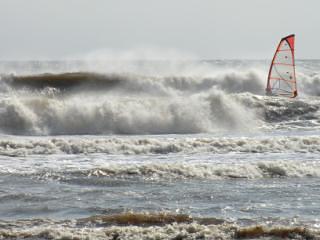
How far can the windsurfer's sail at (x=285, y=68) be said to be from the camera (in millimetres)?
25531

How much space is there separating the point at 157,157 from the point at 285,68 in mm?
11606

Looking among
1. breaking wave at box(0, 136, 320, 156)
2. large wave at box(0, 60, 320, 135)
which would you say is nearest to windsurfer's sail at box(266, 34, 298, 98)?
large wave at box(0, 60, 320, 135)

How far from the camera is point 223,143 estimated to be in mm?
17609

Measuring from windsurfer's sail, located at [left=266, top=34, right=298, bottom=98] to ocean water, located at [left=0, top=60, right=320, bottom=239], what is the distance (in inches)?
31.2

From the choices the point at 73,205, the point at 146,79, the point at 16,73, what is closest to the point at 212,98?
the point at 146,79

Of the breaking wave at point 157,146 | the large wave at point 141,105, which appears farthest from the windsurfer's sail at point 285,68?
the breaking wave at point 157,146

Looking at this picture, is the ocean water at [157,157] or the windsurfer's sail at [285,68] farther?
the windsurfer's sail at [285,68]

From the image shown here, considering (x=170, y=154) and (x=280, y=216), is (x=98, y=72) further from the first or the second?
(x=280, y=216)

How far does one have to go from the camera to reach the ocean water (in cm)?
935

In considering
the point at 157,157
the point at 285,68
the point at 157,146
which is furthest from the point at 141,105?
the point at 157,157

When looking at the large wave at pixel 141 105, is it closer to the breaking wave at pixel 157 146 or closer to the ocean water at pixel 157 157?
the ocean water at pixel 157 157

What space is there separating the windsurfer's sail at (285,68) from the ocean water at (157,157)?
2.60ft

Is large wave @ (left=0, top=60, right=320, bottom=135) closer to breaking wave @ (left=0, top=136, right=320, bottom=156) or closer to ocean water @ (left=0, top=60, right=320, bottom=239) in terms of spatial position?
ocean water @ (left=0, top=60, right=320, bottom=239)

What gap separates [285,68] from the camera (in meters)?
26.2
